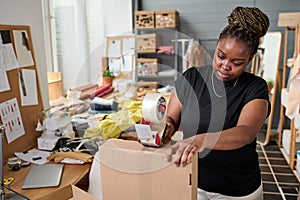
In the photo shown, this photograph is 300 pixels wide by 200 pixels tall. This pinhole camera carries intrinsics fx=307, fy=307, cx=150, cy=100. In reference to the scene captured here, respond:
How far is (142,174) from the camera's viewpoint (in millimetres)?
808

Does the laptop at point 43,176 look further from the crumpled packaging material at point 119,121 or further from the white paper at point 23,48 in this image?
the white paper at point 23,48

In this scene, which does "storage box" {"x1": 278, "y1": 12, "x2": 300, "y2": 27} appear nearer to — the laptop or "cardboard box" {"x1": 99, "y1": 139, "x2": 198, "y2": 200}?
the laptop

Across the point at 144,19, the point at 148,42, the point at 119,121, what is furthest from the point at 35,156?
the point at 144,19

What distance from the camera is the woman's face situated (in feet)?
3.12

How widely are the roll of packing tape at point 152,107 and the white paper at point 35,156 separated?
90 centimetres

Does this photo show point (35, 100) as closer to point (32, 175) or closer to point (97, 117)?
point (97, 117)

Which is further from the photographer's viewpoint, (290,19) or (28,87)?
(290,19)

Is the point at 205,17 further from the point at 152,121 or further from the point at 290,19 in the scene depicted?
the point at 152,121

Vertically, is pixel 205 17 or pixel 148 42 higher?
pixel 205 17

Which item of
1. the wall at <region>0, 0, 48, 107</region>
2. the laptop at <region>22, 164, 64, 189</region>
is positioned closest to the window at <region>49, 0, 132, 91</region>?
the wall at <region>0, 0, 48, 107</region>

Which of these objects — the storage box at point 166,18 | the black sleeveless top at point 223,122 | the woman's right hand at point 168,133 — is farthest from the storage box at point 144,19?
the woman's right hand at point 168,133

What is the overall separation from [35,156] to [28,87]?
376 millimetres

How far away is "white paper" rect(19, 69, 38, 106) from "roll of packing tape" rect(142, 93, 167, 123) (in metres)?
1.05

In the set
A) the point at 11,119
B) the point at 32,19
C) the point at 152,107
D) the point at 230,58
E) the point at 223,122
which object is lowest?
the point at 11,119
